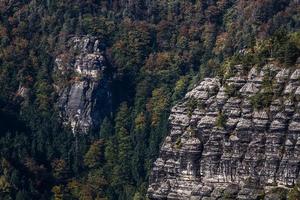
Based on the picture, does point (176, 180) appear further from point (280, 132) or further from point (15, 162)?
point (15, 162)

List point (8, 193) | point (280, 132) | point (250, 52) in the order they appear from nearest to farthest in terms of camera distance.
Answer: point (280, 132)
point (250, 52)
point (8, 193)

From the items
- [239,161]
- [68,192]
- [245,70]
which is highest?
[245,70]

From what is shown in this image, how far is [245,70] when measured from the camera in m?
122

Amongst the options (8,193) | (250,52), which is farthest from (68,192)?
(250,52)

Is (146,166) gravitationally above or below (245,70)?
below

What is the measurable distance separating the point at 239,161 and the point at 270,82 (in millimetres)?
7886

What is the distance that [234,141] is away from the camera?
118m

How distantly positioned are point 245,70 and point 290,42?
5.00m

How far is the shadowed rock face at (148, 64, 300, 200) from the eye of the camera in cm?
11525

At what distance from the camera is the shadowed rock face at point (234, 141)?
115m

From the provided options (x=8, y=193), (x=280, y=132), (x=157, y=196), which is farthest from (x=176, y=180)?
(x=8, y=193)

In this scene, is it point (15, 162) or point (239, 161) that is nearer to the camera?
point (239, 161)

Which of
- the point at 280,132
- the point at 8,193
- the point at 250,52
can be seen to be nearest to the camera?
the point at 280,132

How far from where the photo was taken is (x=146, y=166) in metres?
191
